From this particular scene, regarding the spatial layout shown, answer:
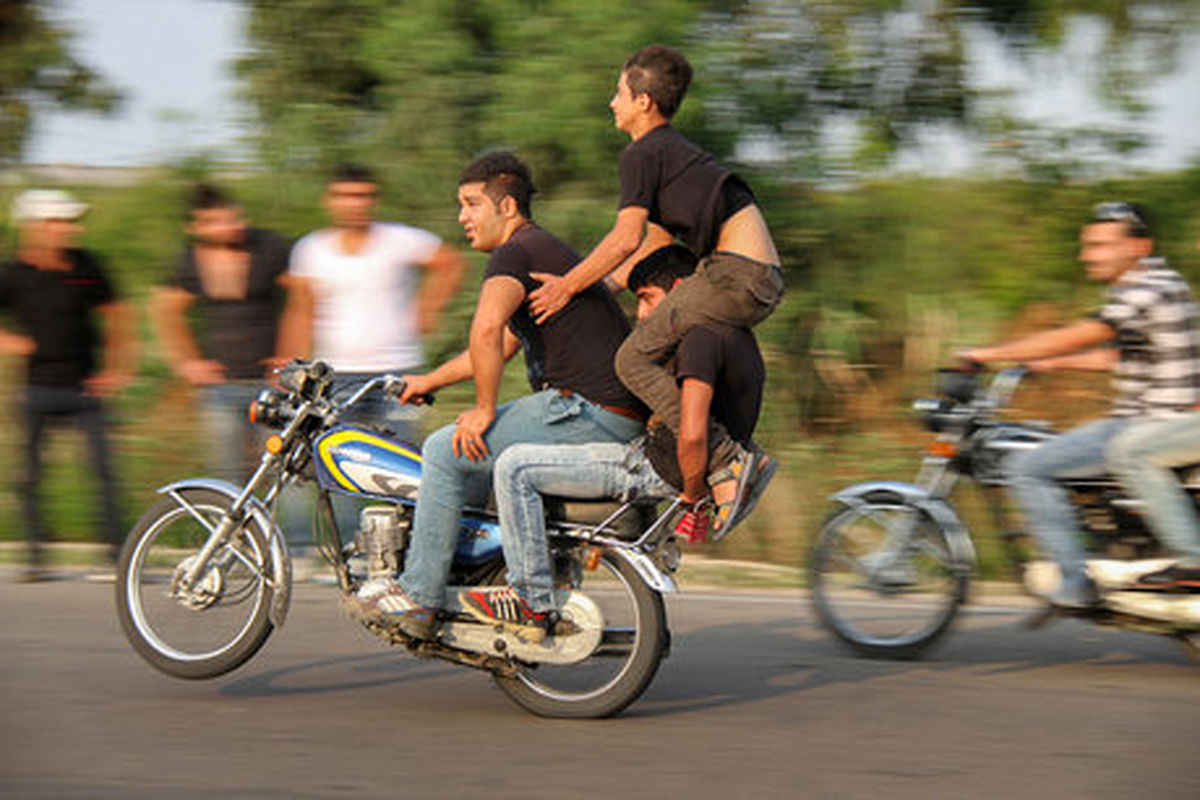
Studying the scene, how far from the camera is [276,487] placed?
20.3ft

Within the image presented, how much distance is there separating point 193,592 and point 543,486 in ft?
4.31

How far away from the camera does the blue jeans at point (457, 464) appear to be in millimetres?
5801

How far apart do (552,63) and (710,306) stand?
21.2 ft

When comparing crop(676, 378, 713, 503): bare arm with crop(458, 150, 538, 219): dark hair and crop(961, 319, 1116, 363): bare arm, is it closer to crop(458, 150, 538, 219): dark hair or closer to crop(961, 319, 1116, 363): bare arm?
crop(458, 150, 538, 219): dark hair

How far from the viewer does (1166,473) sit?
661 cm

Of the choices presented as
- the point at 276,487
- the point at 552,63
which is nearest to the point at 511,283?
the point at 276,487

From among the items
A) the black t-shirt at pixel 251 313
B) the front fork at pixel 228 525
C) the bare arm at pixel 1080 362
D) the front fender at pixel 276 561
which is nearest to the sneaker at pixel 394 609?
the front fender at pixel 276 561

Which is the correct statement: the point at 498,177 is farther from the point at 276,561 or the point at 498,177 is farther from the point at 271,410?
the point at 276,561

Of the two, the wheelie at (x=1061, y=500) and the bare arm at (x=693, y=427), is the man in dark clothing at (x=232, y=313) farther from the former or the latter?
the bare arm at (x=693, y=427)

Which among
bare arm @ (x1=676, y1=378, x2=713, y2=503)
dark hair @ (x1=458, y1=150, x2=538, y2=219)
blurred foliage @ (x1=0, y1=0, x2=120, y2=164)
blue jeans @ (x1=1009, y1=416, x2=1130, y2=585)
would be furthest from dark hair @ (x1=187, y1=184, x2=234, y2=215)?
blurred foliage @ (x1=0, y1=0, x2=120, y2=164)

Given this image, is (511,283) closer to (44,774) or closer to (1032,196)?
(44,774)

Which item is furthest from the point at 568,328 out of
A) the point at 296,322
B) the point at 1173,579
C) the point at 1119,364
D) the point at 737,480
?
the point at 296,322

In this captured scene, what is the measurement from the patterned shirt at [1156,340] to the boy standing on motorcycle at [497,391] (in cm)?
210

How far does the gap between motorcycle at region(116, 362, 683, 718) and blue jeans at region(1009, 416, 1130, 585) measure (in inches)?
65.4
